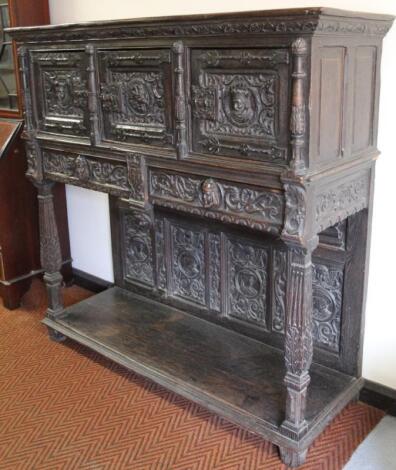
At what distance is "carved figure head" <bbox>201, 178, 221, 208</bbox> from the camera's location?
216 cm

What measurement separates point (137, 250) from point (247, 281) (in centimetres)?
85

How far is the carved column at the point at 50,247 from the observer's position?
306cm

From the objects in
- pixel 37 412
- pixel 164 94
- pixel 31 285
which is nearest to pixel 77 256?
pixel 31 285

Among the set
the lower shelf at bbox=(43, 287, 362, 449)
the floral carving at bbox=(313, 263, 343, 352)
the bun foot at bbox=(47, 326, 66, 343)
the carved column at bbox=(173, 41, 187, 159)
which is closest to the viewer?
the carved column at bbox=(173, 41, 187, 159)

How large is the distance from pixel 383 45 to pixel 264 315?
1.35m

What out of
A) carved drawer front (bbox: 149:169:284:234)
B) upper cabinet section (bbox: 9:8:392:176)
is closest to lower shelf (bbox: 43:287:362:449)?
carved drawer front (bbox: 149:169:284:234)

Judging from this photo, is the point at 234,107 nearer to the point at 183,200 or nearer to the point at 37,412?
the point at 183,200

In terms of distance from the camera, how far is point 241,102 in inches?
78.3

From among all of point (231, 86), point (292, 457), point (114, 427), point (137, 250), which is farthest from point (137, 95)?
point (292, 457)

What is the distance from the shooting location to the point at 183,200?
A: 90.8 inches

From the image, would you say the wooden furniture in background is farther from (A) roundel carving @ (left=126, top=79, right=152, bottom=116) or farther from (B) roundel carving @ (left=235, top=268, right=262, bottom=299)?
(B) roundel carving @ (left=235, top=268, right=262, bottom=299)

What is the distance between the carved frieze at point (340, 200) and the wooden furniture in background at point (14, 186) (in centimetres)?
215

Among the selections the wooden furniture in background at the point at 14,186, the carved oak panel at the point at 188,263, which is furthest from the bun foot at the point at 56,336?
the carved oak panel at the point at 188,263

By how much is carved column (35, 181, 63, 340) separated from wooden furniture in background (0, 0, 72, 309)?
0.53m
